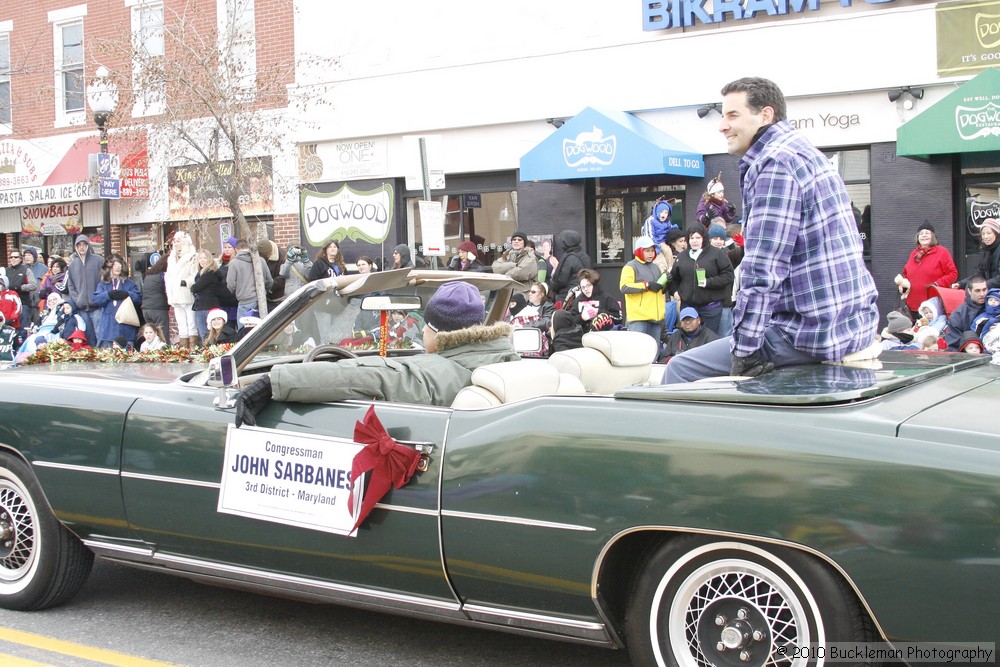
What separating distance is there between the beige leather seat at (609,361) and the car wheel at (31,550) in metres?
2.41

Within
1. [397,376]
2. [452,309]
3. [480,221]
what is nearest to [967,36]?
[480,221]

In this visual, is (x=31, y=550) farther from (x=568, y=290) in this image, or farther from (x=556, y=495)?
(x=568, y=290)

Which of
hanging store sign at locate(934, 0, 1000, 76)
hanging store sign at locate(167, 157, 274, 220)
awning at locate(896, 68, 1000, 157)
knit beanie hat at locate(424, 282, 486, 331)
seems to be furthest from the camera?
hanging store sign at locate(167, 157, 274, 220)

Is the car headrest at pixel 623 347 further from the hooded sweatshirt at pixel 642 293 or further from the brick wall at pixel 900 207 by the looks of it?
the brick wall at pixel 900 207

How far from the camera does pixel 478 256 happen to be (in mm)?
16328

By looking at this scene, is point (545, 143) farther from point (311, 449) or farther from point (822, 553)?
point (822, 553)

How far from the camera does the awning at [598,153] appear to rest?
41.8ft

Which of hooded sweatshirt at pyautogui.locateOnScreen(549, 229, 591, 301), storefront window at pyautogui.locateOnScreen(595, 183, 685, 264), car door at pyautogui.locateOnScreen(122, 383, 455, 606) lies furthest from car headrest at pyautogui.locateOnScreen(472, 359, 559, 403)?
storefront window at pyautogui.locateOnScreen(595, 183, 685, 264)

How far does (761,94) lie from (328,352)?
2246mm

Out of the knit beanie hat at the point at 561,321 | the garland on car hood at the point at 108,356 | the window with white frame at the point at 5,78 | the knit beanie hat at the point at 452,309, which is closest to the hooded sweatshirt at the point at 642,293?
the knit beanie hat at the point at 561,321

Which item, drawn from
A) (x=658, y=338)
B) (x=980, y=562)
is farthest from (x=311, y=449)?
(x=658, y=338)

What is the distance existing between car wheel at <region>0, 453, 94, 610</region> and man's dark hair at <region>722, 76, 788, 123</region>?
3539 mm

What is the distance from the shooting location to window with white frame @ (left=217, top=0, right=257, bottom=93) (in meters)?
14.2

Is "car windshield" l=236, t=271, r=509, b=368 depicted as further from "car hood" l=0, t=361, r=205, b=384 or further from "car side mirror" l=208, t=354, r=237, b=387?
"car hood" l=0, t=361, r=205, b=384
